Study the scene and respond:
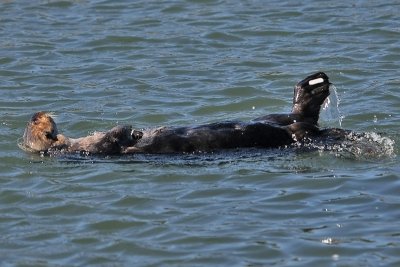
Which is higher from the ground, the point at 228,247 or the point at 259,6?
the point at 259,6

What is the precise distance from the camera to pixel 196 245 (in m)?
6.50

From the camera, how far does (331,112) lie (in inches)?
352

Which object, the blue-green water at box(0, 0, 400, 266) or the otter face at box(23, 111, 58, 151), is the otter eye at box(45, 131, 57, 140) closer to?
the otter face at box(23, 111, 58, 151)

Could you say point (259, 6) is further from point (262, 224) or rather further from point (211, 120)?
point (262, 224)

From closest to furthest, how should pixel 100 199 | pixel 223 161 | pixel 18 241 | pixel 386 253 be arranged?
Result: pixel 386 253
pixel 18 241
pixel 100 199
pixel 223 161

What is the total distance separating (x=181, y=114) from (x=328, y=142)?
7.19 ft

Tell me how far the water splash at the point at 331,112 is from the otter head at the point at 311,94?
1.08ft

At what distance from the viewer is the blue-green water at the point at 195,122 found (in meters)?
6.56

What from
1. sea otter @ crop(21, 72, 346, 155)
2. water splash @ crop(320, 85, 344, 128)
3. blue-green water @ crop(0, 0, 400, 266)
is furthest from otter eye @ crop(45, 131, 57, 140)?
water splash @ crop(320, 85, 344, 128)

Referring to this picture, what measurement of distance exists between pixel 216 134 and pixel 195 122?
4.89ft

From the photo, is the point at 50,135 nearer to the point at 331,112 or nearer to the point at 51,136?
the point at 51,136

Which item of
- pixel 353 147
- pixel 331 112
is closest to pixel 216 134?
pixel 353 147

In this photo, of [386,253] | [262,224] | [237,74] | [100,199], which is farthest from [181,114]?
[386,253]

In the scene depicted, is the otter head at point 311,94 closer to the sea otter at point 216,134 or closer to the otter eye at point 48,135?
the sea otter at point 216,134
